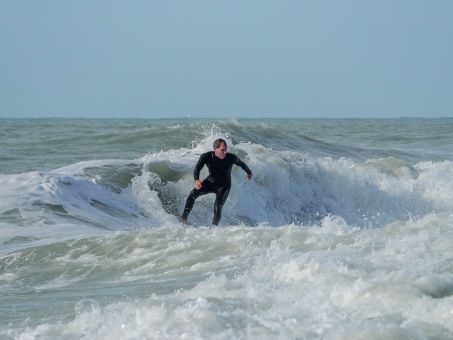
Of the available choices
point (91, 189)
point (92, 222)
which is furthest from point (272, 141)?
point (92, 222)

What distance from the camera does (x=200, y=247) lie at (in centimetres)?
856

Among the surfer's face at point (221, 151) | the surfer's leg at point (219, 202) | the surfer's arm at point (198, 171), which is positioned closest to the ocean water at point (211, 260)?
the surfer's leg at point (219, 202)

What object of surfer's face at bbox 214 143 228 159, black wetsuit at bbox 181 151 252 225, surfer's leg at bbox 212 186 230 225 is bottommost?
surfer's leg at bbox 212 186 230 225

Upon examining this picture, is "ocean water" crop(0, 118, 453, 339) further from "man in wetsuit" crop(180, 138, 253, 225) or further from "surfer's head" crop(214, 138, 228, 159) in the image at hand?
"surfer's head" crop(214, 138, 228, 159)

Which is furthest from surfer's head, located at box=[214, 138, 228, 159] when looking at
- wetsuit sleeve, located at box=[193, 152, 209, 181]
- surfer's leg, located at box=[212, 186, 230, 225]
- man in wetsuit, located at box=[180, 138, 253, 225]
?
surfer's leg, located at box=[212, 186, 230, 225]

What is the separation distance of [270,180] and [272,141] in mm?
12465

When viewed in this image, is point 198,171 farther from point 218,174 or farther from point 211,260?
point 211,260

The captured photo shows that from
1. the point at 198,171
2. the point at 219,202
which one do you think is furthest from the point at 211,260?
the point at 219,202

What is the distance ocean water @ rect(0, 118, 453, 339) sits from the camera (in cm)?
500

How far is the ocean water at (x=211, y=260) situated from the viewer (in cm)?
500

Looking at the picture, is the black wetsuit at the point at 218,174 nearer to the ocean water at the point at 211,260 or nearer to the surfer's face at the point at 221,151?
the surfer's face at the point at 221,151

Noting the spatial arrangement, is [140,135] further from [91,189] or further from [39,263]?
[39,263]

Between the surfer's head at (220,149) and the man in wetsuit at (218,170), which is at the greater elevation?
the surfer's head at (220,149)

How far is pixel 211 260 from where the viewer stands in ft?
26.2
